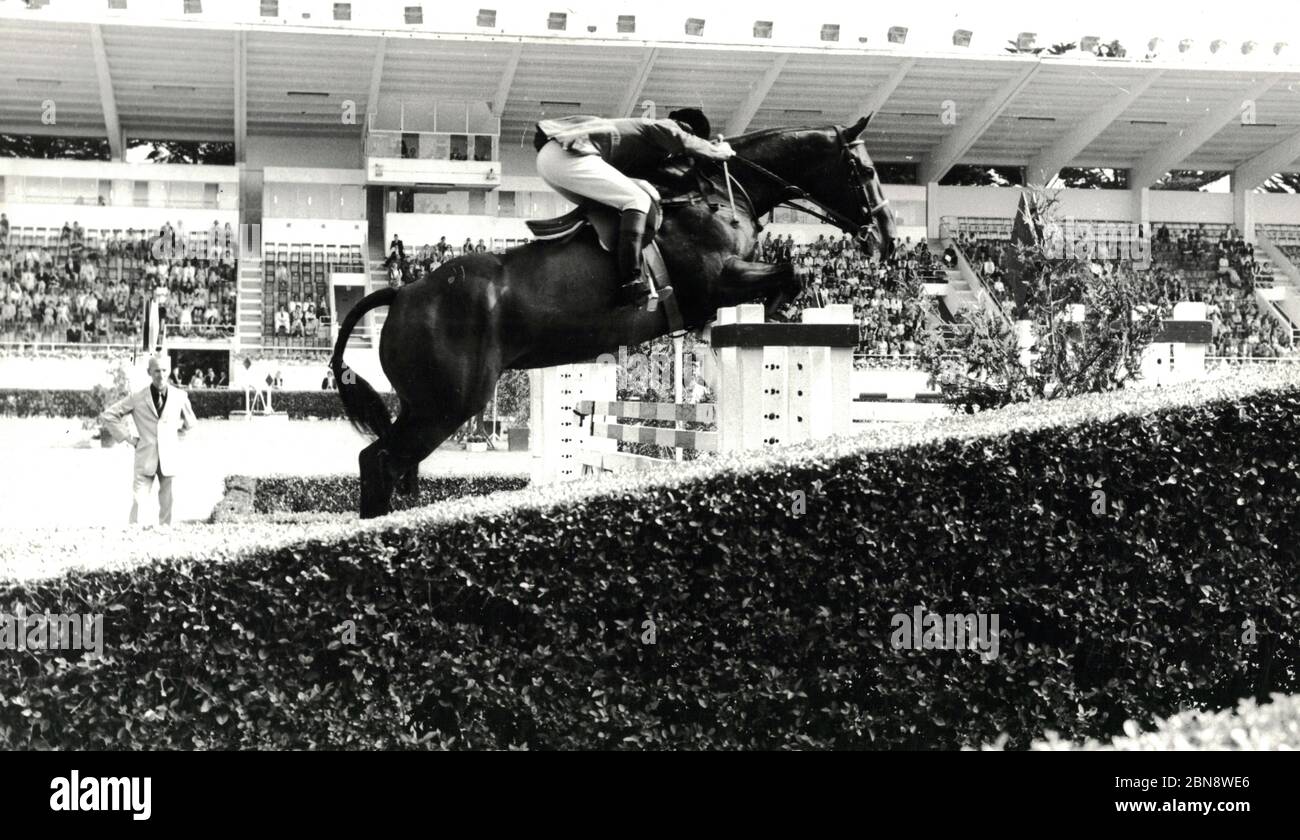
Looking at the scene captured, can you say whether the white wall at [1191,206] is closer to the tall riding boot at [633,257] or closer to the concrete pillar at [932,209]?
the concrete pillar at [932,209]

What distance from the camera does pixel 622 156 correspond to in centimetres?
630

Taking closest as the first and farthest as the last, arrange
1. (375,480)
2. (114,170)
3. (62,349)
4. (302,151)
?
(375,480) < (62,349) < (114,170) < (302,151)

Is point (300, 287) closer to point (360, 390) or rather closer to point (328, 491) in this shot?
point (328, 491)

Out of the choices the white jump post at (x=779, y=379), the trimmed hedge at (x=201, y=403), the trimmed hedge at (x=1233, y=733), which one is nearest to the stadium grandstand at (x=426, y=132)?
the trimmed hedge at (x=201, y=403)

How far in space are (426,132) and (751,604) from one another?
27745 mm

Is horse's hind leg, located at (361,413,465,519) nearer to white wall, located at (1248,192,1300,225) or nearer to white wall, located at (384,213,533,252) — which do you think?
white wall, located at (384,213,533,252)

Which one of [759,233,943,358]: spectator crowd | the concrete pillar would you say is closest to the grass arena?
[759,233,943,358]: spectator crowd

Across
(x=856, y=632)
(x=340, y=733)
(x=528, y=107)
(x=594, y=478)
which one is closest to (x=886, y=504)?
(x=856, y=632)

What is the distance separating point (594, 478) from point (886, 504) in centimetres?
105

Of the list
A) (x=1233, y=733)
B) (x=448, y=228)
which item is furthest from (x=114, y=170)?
(x=1233, y=733)

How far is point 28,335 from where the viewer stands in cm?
2661

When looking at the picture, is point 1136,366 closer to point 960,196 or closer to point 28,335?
point 28,335

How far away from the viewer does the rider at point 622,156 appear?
5.98m

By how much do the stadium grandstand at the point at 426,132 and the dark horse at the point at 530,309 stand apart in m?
19.3
